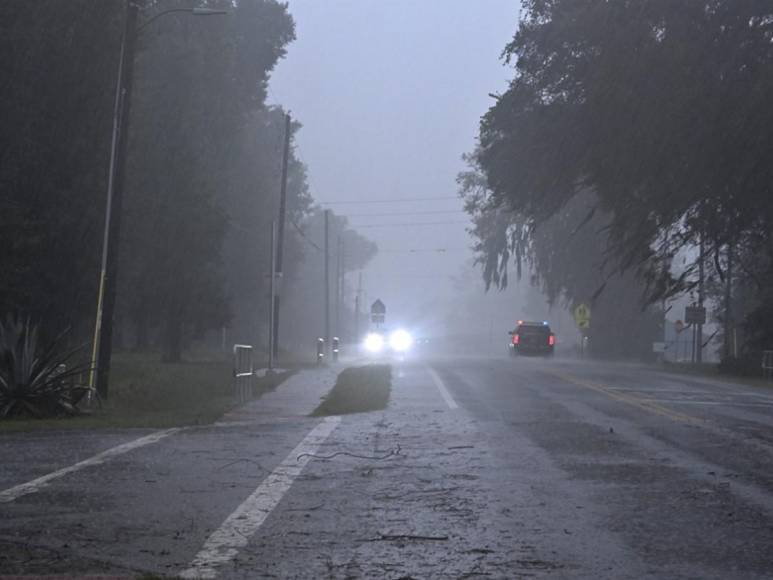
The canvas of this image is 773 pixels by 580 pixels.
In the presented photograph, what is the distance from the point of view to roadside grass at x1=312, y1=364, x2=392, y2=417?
20.6m

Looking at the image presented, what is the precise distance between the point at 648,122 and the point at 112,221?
32.0 ft

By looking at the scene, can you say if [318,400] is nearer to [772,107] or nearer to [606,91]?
[606,91]

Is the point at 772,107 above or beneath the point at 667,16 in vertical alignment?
beneath

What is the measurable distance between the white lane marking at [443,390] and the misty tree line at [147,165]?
879 cm

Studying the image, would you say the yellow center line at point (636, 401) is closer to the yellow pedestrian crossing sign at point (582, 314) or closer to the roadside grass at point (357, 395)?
the roadside grass at point (357, 395)

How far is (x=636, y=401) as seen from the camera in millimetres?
22875

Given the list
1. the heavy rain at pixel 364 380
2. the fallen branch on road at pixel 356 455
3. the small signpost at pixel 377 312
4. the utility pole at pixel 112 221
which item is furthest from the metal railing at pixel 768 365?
the fallen branch on road at pixel 356 455

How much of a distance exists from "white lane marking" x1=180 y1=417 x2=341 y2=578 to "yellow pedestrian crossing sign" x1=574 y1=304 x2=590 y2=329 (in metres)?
50.9

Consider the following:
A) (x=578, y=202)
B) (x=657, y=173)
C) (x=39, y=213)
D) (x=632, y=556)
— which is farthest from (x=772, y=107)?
(x=578, y=202)

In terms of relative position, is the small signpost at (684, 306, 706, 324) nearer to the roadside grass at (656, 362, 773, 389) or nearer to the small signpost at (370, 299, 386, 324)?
the roadside grass at (656, 362, 773, 389)

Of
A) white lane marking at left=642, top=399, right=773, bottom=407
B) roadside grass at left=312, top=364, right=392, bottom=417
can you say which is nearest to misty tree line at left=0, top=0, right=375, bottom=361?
roadside grass at left=312, top=364, right=392, bottom=417

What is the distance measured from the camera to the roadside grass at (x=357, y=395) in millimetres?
20578

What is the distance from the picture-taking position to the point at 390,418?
18453mm

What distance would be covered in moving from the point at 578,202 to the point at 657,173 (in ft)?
121
